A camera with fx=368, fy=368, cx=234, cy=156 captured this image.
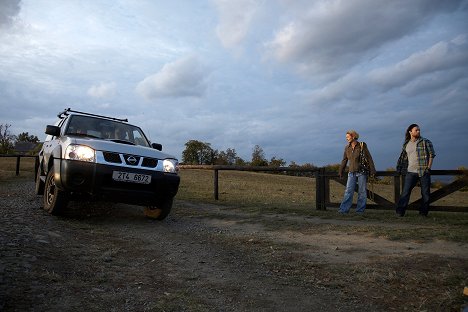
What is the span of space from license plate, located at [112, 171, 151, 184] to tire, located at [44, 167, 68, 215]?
102cm

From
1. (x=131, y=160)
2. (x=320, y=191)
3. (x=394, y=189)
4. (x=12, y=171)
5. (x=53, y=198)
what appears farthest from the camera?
(x=12, y=171)

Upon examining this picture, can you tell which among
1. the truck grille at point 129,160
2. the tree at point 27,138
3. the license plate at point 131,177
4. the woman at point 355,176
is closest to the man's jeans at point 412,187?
the woman at point 355,176

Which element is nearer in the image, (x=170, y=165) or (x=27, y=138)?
(x=170, y=165)

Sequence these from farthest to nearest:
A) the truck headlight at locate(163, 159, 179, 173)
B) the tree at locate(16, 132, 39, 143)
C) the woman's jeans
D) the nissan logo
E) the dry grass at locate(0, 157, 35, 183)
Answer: the tree at locate(16, 132, 39, 143) < the dry grass at locate(0, 157, 35, 183) < the woman's jeans < the truck headlight at locate(163, 159, 179, 173) < the nissan logo

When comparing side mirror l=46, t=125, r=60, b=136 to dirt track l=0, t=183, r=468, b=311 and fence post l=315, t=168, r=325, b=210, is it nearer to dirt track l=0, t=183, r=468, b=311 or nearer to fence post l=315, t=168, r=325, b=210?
dirt track l=0, t=183, r=468, b=311

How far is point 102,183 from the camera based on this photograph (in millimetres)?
5652

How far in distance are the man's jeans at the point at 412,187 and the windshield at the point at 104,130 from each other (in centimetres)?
550

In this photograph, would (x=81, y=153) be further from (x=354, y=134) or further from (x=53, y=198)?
(x=354, y=134)

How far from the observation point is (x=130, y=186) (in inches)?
231

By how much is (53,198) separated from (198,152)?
140 ft

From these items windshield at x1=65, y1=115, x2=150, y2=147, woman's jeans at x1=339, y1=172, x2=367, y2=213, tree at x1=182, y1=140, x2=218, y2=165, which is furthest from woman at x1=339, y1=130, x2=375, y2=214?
tree at x1=182, y1=140, x2=218, y2=165

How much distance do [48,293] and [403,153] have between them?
24.6ft

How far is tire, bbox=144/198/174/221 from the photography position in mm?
6542

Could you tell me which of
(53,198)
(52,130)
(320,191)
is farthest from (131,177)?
(320,191)
